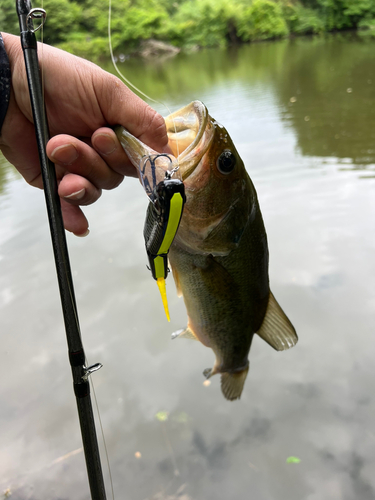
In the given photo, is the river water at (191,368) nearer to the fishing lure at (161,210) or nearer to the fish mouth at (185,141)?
the fishing lure at (161,210)

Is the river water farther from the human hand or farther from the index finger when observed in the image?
Answer: the index finger

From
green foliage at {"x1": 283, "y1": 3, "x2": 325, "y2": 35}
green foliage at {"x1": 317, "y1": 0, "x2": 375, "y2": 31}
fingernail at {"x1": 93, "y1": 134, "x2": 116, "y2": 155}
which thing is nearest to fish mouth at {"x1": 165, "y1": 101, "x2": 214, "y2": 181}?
fingernail at {"x1": 93, "y1": 134, "x2": 116, "y2": 155}

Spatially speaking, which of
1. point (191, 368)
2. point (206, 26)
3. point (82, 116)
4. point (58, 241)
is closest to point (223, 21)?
point (206, 26)

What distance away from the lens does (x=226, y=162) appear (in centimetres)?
143

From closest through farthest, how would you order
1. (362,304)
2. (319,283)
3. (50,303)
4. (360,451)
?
(360,451) → (362,304) → (319,283) → (50,303)

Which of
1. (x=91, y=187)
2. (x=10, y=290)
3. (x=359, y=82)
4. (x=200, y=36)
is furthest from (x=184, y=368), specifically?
(x=200, y=36)

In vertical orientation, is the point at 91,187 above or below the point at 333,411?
above

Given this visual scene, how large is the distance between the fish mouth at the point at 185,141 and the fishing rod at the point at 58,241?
0.32m

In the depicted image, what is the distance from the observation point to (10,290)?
468 cm

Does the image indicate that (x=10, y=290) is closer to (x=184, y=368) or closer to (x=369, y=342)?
(x=184, y=368)

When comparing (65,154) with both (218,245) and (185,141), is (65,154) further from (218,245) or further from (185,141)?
(218,245)

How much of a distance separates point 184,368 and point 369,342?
1.74 meters

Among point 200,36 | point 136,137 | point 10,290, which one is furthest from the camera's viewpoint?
point 200,36

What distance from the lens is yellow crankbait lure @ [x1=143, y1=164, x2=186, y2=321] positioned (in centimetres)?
98
